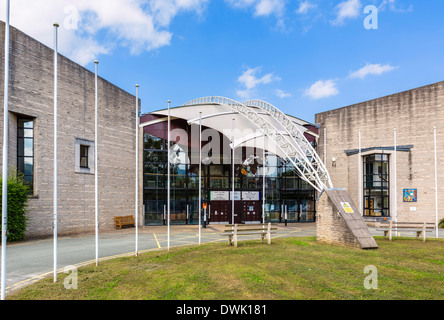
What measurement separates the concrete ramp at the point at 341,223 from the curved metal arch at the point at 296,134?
4.15 m

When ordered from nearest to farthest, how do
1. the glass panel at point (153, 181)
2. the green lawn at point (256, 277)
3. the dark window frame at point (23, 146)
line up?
the green lawn at point (256, 277) < the dark window frame at point (23, 146) < the glass panel at point (153, 181)

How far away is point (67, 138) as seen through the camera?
18.4 m

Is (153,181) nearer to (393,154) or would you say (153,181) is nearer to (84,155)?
(84,155)

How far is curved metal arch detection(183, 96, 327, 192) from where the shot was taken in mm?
19234

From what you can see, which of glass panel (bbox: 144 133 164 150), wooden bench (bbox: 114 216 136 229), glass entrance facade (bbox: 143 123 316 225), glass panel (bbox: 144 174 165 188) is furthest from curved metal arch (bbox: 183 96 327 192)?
wooden bench (bbox: 114 216 136 229)

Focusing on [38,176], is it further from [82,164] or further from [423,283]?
[423,283]

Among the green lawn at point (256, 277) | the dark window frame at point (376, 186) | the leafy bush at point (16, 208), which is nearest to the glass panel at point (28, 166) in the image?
the leafy bush at point (16, 208)

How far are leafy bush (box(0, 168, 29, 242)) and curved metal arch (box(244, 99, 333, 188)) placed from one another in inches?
624

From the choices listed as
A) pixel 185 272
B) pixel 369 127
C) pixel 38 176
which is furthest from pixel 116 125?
pixel 369 127

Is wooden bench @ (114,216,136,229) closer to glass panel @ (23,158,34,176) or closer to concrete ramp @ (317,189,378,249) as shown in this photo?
glass panel @ (23,158,34,176)

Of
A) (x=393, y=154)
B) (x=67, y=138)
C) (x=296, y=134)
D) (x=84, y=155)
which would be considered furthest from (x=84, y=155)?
(x=393, y=154)

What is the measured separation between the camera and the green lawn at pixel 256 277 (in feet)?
20.3

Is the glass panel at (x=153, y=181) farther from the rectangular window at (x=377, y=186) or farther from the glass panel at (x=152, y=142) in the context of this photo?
the rectangular window at (x=377, y=186)

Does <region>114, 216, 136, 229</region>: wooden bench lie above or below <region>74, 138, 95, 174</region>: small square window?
below
